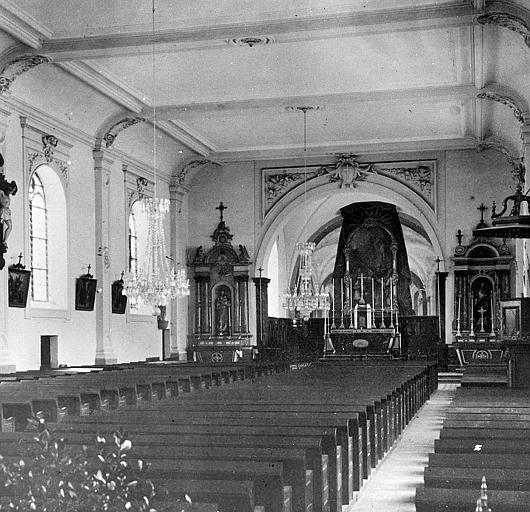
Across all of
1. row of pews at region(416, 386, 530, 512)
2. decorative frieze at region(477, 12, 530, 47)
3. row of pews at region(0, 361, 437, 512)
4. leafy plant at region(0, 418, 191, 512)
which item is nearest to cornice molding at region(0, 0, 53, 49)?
row of pews at region(0, 361, 437, 512)

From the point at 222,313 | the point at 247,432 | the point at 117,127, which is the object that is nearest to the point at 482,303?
the point at 222,313

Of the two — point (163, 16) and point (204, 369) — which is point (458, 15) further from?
point (204, 369)

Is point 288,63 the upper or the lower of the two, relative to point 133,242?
upper

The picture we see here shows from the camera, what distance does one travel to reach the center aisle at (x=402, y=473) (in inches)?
218

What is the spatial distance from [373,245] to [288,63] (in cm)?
1325

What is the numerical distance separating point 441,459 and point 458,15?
26.4 feet

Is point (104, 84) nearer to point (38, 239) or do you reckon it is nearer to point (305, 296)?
point (38, 239)

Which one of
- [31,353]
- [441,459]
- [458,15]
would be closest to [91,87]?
[31,353]

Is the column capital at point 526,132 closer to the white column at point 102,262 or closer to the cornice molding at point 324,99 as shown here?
the cornice molding at point 324,99

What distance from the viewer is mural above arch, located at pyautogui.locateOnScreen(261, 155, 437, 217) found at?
63.2 ft

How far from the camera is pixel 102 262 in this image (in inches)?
615

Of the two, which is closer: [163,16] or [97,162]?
[163,16]

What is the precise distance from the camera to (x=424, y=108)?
1616 centimetres

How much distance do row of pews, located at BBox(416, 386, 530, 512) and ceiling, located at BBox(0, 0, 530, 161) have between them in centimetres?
654
